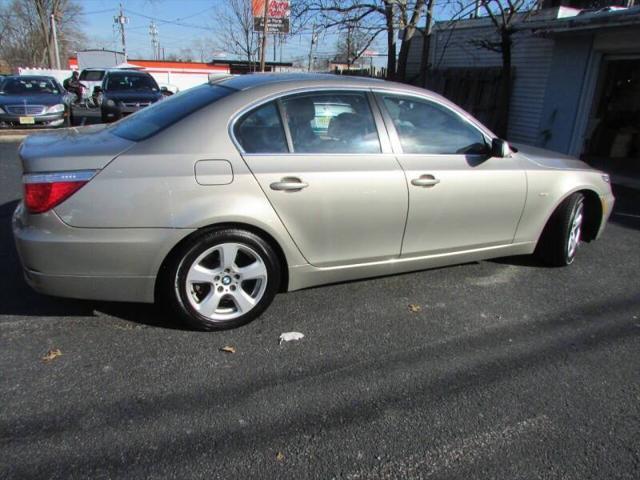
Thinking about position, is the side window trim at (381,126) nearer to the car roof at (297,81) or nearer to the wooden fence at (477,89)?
the car roof at (297,81)

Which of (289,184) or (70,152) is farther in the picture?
(289,184)

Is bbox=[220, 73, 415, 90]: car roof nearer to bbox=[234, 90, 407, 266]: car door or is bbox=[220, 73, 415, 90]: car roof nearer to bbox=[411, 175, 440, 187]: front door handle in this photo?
bbox=[234, 90, 407, 266]: car door

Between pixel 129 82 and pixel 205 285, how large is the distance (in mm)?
13056

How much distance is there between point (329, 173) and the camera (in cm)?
334

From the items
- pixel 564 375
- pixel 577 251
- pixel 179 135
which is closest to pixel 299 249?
pixel 179 135

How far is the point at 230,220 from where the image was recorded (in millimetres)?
3084

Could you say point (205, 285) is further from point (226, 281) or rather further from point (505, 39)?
point (505, 39)

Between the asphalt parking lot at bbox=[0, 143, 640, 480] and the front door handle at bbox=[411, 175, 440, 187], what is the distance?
907 millimetres

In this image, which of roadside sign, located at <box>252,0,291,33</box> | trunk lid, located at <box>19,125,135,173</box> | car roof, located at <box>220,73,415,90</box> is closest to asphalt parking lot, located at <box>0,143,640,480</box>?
trunk lid, located at <box>19,125,135,173</box>

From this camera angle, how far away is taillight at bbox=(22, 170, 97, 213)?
285cm

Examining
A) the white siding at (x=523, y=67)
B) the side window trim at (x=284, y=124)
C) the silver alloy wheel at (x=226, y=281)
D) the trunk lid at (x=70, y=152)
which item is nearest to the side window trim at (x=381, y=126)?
the side window trim at (x=284, y=124)

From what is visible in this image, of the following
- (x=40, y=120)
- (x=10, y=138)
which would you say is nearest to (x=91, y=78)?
(x=40, y=120)

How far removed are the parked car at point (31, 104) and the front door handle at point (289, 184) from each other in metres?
11.4

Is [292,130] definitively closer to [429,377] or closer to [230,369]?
[230,369]
